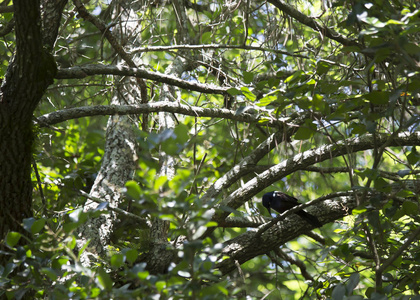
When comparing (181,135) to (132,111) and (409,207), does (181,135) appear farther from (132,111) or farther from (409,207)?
(132,111)

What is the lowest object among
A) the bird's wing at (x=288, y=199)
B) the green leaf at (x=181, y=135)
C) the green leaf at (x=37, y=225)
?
the green leaf at (x=37, y=225)

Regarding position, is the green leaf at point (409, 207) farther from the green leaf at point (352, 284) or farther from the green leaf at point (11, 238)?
the green leaf at point (11, 238)

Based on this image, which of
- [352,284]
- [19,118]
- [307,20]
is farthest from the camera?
[307,20]

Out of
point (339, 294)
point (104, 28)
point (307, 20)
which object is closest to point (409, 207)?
point (339, 294)

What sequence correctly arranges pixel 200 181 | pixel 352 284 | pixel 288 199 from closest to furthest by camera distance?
1. pixel 352 284
2. pixel 200 181
3. pixel 288 199

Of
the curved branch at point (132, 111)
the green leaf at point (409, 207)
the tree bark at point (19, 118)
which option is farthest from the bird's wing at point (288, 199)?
the tree bark at point (19, 118)

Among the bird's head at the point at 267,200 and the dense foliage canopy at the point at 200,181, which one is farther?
the bird's head at the point at 267,200

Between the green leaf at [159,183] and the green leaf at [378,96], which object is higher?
the green leaf at [378,96]

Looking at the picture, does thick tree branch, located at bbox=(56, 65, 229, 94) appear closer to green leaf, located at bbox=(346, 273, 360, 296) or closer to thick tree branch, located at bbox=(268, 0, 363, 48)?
thick tree branch, located at bbox=(268, 0, 363, 48)

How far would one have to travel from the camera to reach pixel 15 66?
2160mm

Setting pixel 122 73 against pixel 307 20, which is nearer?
pixel 122 73

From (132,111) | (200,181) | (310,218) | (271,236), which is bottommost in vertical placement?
(200,181)

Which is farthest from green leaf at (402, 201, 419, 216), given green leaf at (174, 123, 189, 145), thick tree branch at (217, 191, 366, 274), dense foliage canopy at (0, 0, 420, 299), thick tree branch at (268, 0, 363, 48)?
thick tree branch at (268, 0, 363, 48)

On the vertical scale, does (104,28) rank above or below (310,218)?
above
